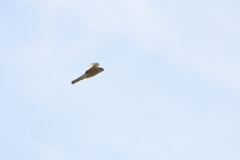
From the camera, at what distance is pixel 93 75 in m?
13.9

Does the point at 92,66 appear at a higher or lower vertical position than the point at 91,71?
higher

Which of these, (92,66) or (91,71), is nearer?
(92,66)

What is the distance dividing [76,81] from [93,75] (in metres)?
1.33

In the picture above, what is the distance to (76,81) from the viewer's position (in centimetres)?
1379
